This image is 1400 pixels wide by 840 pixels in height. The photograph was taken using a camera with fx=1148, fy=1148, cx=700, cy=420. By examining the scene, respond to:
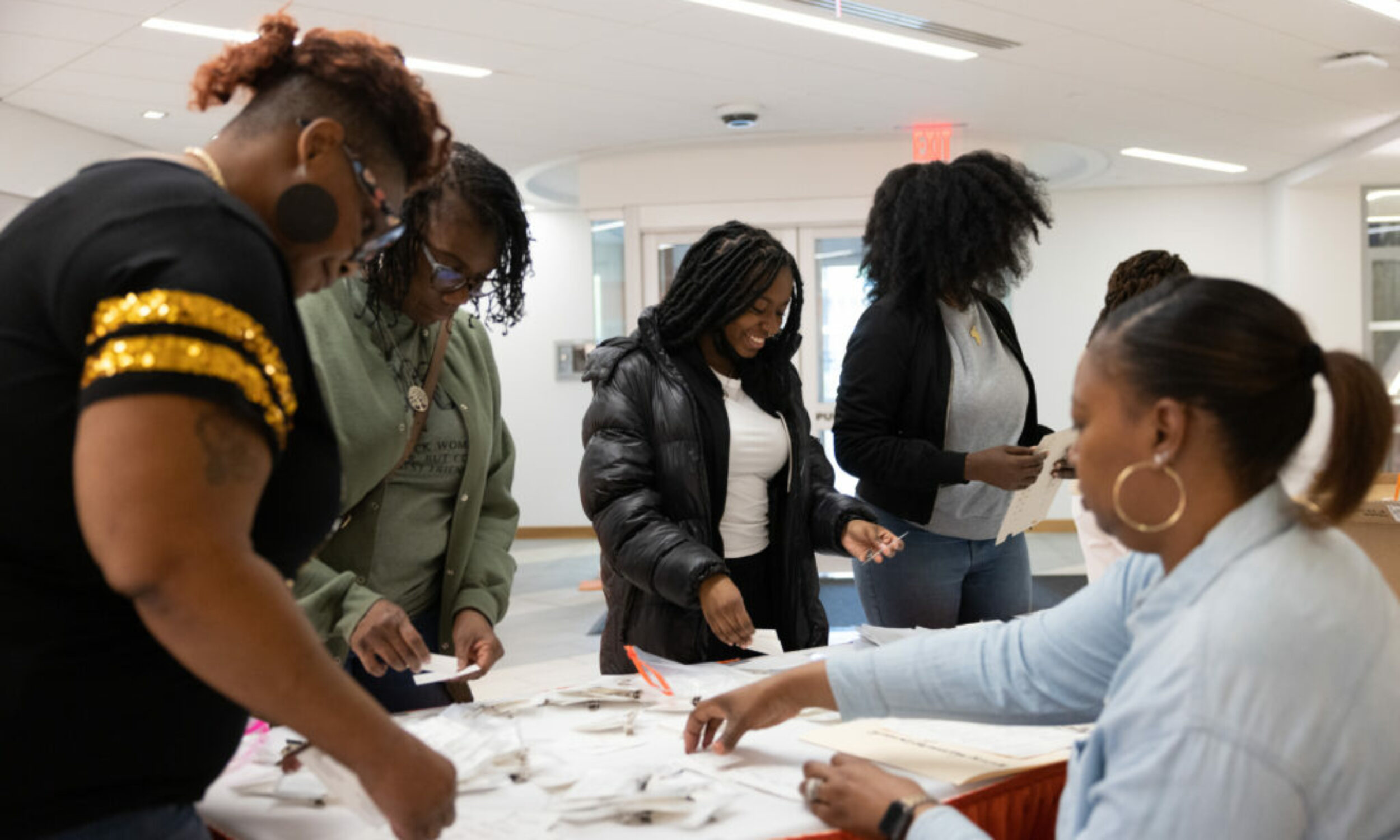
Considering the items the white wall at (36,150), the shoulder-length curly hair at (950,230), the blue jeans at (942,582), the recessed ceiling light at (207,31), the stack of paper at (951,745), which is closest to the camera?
the stack of paper at (951,745)

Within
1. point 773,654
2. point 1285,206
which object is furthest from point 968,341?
point 1285,206

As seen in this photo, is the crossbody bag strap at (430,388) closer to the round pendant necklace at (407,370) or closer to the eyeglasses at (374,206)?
the round pendant necklace at (407,370)

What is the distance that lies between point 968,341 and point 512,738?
5.34ft

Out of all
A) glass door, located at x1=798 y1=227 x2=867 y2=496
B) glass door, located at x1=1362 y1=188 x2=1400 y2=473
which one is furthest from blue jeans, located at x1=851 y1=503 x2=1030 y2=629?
glass door, located at x1=1362 y1=188 x2=1400 y2=473

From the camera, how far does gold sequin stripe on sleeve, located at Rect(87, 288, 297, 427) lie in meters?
0.84

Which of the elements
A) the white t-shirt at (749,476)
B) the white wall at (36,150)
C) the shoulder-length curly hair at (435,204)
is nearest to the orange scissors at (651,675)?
the white t-shirt at (749,476)

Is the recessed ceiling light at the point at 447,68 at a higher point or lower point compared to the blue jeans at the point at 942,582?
higher

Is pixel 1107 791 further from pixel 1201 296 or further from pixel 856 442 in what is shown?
pixel 856 442

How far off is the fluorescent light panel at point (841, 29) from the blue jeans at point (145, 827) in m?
4.77

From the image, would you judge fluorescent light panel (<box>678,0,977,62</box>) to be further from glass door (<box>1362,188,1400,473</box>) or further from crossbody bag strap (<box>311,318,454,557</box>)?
glass door (<box>1362,188,1400,473</box>)

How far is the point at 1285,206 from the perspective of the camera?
33.0 feet

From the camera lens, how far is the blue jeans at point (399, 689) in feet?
6.23

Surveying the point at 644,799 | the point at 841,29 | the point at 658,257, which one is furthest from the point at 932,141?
the point at 644,799

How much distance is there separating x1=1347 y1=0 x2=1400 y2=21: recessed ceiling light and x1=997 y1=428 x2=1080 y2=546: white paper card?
13.7ft
